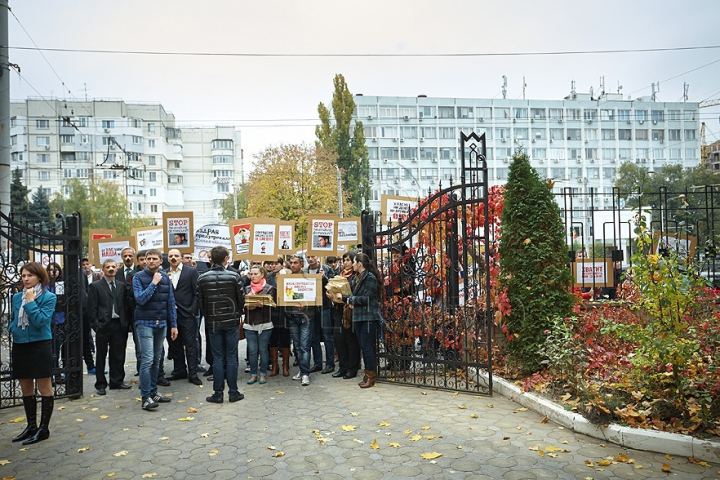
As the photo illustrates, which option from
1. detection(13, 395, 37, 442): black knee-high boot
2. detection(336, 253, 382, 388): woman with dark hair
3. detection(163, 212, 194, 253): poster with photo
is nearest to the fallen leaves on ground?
detection(336, 253, 382, 388): woman with dark hair

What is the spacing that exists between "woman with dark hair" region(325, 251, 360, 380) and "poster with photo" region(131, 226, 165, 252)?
4155mm

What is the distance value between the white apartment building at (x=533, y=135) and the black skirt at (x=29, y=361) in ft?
211

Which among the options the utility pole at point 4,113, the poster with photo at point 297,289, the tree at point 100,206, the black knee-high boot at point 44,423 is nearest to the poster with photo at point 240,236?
the poster with photo at point 297,289

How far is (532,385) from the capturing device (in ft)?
26.1

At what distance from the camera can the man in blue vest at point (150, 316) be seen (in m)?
8.11

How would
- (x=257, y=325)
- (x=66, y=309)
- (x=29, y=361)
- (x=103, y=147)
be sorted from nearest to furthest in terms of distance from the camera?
(x=29, y=361) < (x=66, y=309) < (x=257, y=325) < (x=103, y=147)

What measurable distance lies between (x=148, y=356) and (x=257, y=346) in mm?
1981

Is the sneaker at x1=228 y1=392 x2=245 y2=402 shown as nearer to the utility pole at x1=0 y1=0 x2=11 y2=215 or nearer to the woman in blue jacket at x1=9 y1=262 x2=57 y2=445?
the woman in blue jacket at x1=9 y1=262 x2=57 y2=445

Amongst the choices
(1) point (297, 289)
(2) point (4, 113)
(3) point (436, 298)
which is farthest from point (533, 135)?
(2) point (4, 113)

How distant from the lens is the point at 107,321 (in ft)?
30.5

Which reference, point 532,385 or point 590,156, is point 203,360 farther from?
point 590,156

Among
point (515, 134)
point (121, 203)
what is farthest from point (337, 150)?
point (515, 134)

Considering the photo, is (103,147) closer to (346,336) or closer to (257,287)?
(257,287)

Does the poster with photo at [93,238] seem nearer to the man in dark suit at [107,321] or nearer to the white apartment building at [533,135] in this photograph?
the man in dark suit at [107,321]
